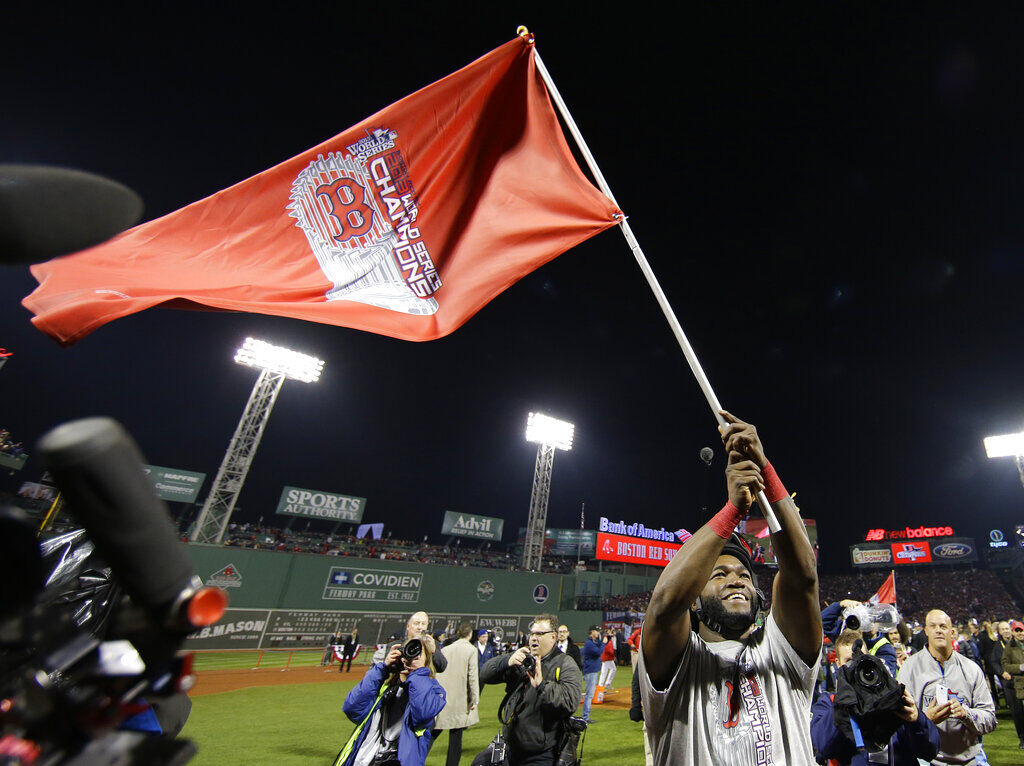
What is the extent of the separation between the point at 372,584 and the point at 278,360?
44.8 ft

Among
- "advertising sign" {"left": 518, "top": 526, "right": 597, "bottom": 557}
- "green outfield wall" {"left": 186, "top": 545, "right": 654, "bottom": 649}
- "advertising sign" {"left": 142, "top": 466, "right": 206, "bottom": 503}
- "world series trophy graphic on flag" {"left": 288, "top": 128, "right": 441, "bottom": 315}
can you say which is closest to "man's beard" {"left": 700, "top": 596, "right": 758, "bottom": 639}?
"world series trophy graphic on flag" {"left": 288, "top": 128, "right": 441, "bottom": 315}

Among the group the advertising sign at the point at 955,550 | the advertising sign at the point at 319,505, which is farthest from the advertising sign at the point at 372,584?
the advertising sign at the point at 955,550

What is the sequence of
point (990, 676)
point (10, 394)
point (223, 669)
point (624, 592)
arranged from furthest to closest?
point (624, 592) → point (10, 394) → point (223, 669) → point (990, 676)

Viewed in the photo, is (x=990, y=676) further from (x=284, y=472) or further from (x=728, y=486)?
(x=284, y=472)

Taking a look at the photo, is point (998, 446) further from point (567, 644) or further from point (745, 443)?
point (745, 443)

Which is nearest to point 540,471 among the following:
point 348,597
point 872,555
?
point 348,597

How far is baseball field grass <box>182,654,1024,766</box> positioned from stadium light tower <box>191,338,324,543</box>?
1085 cm

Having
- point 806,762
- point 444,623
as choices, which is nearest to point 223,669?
point 444,623

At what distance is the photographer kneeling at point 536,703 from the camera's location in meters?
4.94

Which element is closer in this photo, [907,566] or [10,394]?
[10,394]

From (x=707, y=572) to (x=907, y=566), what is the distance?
76.4 meters

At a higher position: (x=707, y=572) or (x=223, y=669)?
(x=707, y=572)

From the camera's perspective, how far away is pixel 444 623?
96.9ft

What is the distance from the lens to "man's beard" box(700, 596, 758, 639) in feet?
9.27
